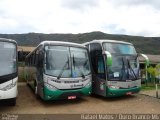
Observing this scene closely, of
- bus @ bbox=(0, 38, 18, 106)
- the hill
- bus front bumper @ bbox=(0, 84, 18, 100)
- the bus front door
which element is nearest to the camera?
bus front bumper @ bbox=(0, 84, 18, 100)

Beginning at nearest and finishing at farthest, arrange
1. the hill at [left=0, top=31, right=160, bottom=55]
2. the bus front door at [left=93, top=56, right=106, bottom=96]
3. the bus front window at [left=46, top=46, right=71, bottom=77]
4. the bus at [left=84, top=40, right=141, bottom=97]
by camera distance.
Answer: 1. the bus front window at [left=46, top=46, right=71, bottom=77]
2. the bus at [left=84, top=40, right=141, bottom=97]
3. the bus front door at [left=93, top=56, right=106, bottom=96]
4. the hill at [left=0, top=31, right=160, bottom=55]

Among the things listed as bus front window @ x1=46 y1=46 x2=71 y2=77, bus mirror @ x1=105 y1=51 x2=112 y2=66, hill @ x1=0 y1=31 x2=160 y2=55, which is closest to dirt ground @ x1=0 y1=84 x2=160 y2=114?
bus front window @ x1=46 y1=46 x2=71 y2=77

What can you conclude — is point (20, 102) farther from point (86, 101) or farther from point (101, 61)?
point (101, 61)

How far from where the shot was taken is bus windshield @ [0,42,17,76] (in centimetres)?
1169

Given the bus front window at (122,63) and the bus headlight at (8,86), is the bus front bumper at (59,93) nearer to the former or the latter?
the bus headlight at (8,86)

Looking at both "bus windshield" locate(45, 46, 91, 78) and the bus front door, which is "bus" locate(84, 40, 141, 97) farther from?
"bus windshield" locate(45, 46, 91, 78)

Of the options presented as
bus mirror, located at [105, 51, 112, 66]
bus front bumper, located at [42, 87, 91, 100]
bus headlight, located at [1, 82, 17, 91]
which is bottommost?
bus front bumper, located at [42, 87, 91, 100]

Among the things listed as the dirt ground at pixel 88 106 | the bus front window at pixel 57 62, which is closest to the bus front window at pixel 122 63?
the dirt ground at pixel 88 106

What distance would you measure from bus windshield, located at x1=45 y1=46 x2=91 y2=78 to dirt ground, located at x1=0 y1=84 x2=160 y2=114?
4.88ft

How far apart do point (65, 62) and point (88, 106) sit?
2302 mm

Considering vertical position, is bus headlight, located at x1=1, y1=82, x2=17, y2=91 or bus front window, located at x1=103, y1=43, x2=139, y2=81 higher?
bus front window, located at x1=103, y1=43, x2=139, y2=81

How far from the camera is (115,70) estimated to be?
47.3 feet

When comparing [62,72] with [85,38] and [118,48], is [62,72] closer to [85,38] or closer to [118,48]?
[118,48]

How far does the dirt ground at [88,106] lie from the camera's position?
477 inches
